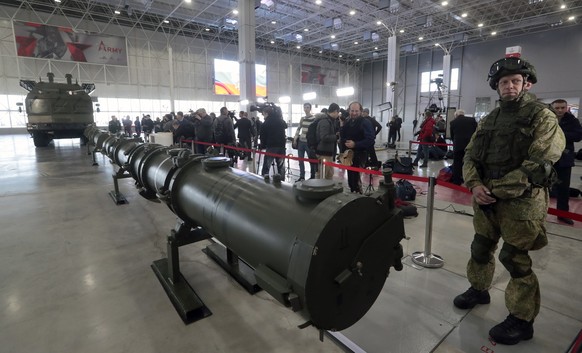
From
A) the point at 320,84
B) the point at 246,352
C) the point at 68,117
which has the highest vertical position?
the point at 320,84

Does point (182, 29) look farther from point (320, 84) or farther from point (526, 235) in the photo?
point (526, 235)

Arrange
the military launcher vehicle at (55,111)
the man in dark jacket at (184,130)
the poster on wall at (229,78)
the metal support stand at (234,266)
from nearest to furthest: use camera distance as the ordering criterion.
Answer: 1. the metal support stand at (234,266)
2. the man in dark jacket at (184,130)
3. the military launcher vehicle at (55,111)
4. the poster on wall at (229,78)

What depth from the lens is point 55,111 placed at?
1148 centimetres

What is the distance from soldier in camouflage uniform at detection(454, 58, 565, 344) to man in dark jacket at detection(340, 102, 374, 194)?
2.61m

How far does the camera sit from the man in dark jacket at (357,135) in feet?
15.1

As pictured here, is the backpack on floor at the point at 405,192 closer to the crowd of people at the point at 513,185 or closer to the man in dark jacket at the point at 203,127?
the crowd of people at the point at 513,185

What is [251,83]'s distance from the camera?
11641 mm

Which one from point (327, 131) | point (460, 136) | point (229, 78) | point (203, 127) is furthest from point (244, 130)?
point (229, 78)

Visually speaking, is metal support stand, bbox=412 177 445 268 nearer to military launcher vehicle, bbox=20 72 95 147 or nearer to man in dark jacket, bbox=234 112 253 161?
man in dark jacket, bbox=234 112 253 161

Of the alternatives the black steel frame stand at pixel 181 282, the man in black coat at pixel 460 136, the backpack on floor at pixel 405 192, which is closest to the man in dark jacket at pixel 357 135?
the backpack on floor at pixel 405 192

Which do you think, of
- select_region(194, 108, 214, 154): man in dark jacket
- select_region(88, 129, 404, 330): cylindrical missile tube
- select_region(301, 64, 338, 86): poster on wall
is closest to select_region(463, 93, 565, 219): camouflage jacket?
select_region(88, 129, 404, 330): cylindrical missile tube

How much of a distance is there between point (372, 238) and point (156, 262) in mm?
2250

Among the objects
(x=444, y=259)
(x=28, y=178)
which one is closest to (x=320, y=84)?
(x=28, y=178)

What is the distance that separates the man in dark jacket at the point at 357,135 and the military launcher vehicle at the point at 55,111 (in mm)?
11593
